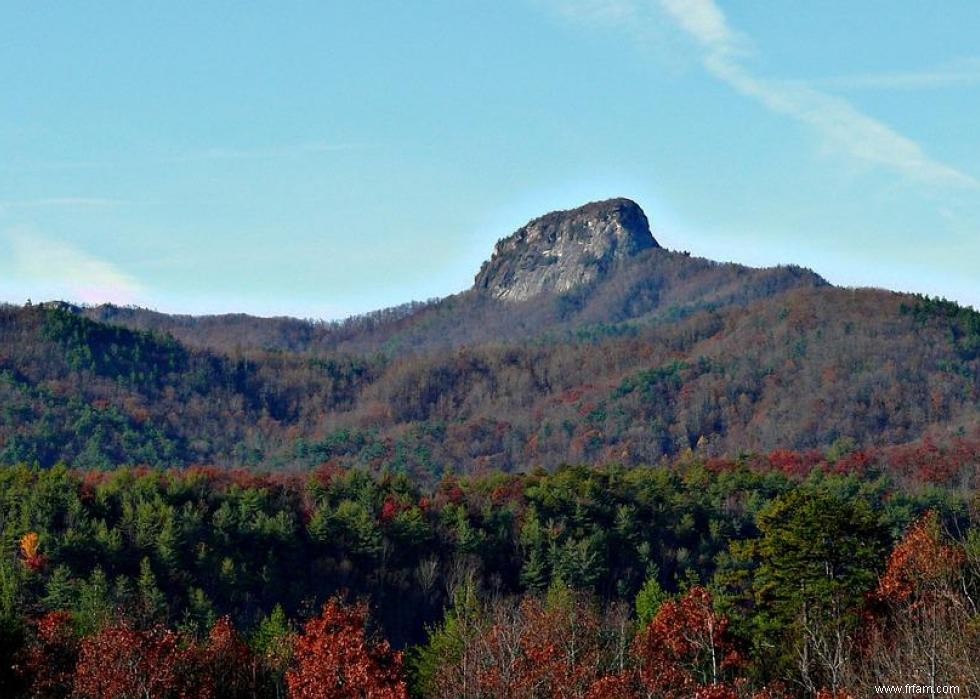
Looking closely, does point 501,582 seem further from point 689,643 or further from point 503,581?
point 689,643

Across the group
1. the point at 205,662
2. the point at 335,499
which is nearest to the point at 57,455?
the point at 335,499

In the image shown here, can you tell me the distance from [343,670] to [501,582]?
187 feet

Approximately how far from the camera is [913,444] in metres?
175

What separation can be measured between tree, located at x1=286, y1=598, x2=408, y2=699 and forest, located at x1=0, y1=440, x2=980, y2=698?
0.29 ft

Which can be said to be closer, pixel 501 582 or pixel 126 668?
pixel 126 668

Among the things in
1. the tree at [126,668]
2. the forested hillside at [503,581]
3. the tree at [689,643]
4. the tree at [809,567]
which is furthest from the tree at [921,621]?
the tree at [126,668]

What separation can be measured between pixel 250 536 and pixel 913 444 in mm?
96596

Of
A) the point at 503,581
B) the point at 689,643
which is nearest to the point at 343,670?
the point at 689,643

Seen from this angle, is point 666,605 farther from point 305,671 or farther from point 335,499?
point 335,499

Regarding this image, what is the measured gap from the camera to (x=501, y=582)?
103 metres

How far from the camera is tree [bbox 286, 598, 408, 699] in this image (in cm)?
4478

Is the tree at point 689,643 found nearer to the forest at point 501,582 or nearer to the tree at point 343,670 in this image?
the forest at point 501,582

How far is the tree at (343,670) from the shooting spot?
4478 cm

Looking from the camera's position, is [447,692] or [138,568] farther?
[138,568]
